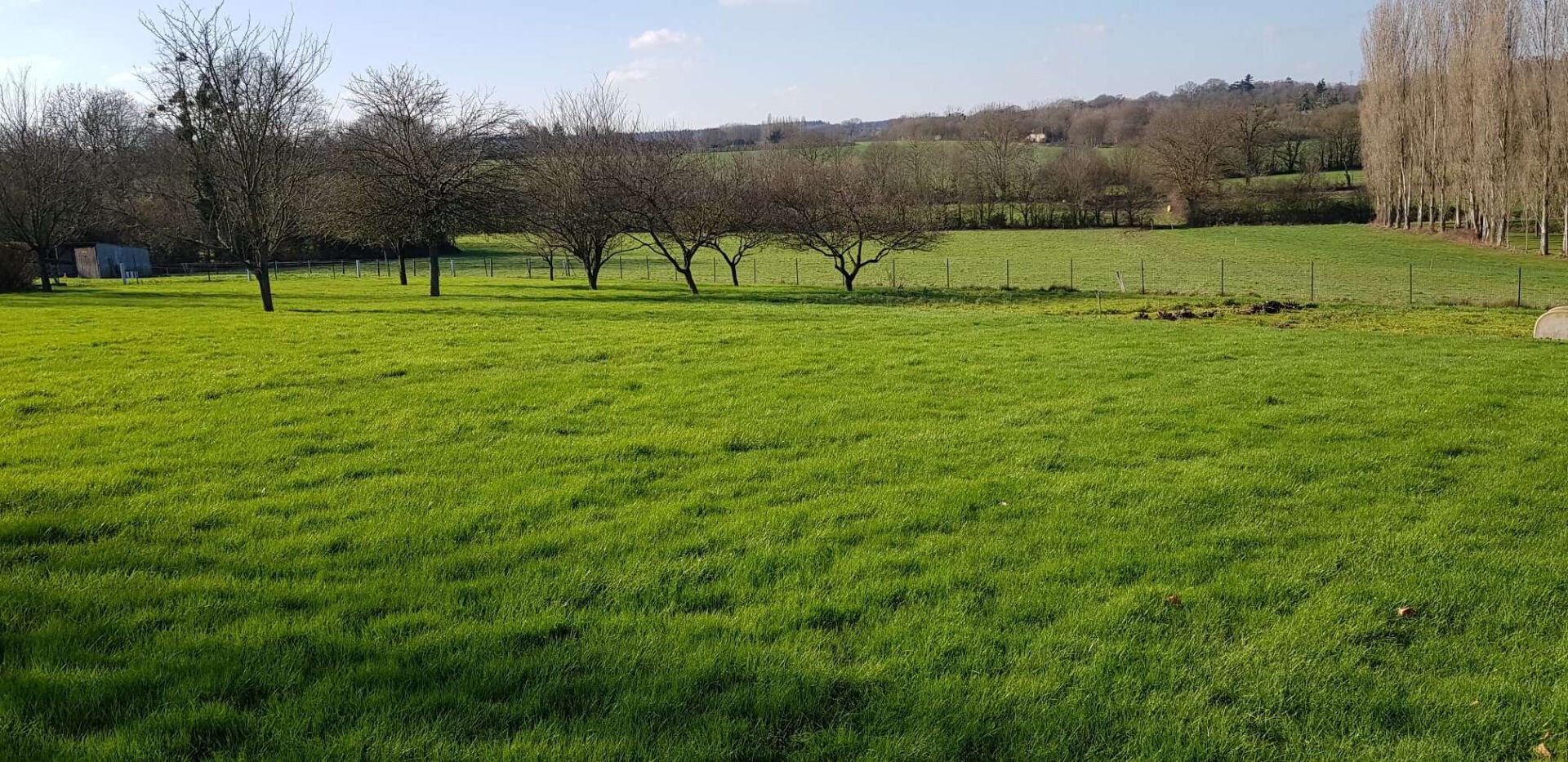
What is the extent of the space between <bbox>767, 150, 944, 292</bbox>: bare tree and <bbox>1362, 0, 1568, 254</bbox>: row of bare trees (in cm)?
3432

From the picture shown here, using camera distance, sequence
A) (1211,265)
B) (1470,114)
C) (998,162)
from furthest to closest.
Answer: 1. (998,162)
2. (1470,114)
3. (1211,265)

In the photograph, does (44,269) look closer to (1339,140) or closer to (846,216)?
(846,216)

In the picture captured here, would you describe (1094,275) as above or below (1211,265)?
below

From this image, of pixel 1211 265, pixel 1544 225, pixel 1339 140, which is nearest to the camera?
pixel 1544 225

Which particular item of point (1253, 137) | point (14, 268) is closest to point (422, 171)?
point (14, 268)

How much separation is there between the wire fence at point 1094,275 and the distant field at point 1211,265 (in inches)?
4.3

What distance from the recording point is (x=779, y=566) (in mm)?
Result: 5320

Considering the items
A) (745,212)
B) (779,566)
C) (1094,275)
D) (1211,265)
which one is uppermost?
(745,212)

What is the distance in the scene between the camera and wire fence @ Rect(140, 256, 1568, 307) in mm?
33656

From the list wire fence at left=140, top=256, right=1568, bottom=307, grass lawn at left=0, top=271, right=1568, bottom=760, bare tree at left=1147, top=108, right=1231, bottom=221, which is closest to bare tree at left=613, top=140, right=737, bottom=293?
wire fence at left=140, top=256, right=1568, bottom=307

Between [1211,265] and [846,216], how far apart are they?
87.8ft

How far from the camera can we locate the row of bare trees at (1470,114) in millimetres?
46562

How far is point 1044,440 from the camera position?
8461mm

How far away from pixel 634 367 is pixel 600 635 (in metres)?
8.63
